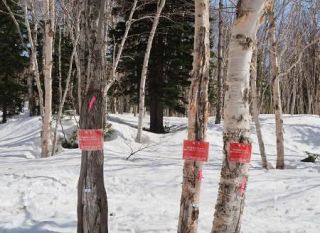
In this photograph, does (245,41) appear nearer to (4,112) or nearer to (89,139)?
(89,139)

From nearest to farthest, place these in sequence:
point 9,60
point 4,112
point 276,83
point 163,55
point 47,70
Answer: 1. point 276,83
2. point 47,70
3. point 163,55
4. point 9,60
5. point 4,112

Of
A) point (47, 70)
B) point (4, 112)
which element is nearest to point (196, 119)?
point (47, 70)

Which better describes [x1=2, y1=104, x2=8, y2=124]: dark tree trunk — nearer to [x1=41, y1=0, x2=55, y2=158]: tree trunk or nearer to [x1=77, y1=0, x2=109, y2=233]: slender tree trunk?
[x1=41, y1=0, x2=55, y2=158]: tree trunk

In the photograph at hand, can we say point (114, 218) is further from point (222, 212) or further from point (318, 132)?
point (318, 132)

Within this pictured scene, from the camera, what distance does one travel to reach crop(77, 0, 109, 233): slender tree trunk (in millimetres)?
5754

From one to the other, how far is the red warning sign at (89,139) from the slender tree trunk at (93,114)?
6 centimetres

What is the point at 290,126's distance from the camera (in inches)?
844

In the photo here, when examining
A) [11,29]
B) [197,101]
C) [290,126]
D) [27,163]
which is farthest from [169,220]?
[11,29]

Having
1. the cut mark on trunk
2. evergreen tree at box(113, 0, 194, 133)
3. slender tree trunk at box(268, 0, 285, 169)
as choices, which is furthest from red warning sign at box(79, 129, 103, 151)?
evergreen tree at box(113, 0, 194, 133)

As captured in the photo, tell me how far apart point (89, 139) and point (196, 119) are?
133 centimetres

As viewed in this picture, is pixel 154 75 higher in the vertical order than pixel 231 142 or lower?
higher

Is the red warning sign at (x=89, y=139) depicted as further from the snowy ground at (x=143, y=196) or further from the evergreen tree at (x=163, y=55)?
the evergreen tree at (x=163, y=55)

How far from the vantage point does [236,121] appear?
503 centimetres

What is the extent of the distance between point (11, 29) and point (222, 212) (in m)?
23.6
